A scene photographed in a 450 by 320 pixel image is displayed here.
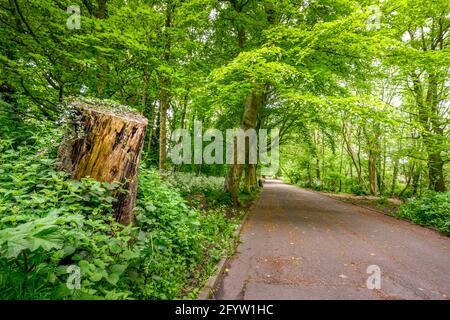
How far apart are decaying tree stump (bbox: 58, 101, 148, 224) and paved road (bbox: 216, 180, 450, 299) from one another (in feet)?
7.21

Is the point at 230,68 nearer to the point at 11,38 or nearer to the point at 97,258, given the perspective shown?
the point at 11,38

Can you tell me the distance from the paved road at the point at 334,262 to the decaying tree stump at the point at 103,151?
2197 mm

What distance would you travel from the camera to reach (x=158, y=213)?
15.0 feet

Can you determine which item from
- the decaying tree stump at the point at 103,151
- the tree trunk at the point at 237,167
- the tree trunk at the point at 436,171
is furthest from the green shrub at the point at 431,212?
the decaying tree stump at the point at 103,151

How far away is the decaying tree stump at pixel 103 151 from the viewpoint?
3643 millimetres

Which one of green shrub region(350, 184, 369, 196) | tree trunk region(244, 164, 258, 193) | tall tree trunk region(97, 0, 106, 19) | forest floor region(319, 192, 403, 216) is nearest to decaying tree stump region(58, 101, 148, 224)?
tall tree trunk region(97, 0, 106, 19)

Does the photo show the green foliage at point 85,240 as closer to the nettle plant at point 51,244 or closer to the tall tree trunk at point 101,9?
the nettle plant at point 51,244

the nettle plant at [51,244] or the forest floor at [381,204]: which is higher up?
the nettle plant at [51,244]

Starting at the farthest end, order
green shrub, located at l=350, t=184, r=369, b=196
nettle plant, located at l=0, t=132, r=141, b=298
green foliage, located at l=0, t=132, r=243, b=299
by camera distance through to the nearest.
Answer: green shrub, located at l=350, t=184, r=369, b=196 < green foliage, located at l=0, t=132, r=243, b=299 < nettle plant, located at l=0, t=132, r=141, b=298

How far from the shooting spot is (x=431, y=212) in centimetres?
1071

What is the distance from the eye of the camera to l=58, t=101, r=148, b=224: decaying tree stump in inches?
143

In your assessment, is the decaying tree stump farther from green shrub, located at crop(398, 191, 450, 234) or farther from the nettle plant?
green shrub, located at crop(398, 191, 450, 234)
